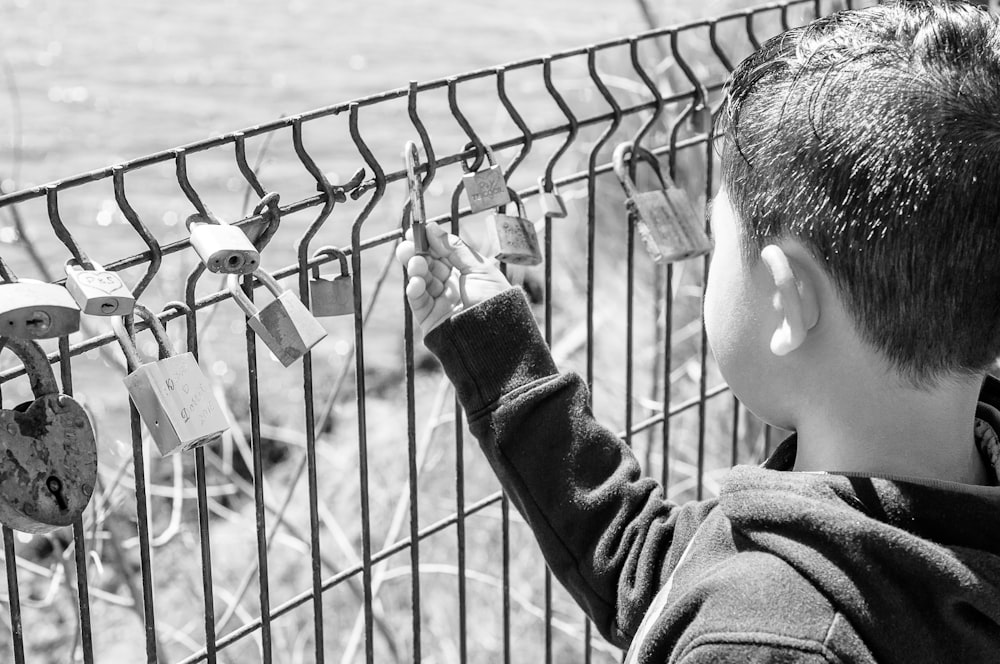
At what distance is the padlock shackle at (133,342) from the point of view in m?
1.31

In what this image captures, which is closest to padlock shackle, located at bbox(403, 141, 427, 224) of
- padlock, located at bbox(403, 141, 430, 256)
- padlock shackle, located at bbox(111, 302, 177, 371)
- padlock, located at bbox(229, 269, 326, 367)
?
padlock, located at bbox(403, 141, 430, 256)

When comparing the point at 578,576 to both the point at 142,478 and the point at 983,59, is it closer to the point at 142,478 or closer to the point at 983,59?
the point at 142,478

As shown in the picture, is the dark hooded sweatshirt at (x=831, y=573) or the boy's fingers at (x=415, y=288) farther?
→ the boy's fingers at (x=415, y=288)

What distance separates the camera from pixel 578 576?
1.51 metres

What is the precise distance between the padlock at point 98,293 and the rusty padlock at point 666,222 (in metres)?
0.86

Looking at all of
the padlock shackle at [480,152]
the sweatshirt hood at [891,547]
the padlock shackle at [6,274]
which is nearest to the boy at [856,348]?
the sweatshirt hood at [891,547]

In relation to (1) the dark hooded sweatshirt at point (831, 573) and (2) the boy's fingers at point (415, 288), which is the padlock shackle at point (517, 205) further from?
(1) the dark hooded sweatshirt at point (831, 573)

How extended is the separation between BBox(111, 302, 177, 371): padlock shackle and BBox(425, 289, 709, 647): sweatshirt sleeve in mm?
349

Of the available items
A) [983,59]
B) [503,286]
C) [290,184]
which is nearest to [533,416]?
[503,286]

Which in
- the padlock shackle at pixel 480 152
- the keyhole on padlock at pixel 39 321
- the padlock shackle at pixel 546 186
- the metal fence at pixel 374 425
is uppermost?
the padlock shackle at pixel 480 152

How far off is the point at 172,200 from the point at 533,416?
14.1 feet

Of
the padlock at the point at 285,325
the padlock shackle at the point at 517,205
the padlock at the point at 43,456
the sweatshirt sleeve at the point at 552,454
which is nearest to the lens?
the padlock at the point at 43,456

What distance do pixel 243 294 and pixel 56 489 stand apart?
0.33 m

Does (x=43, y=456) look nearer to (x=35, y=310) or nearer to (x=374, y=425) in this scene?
(x=35, y=310)
